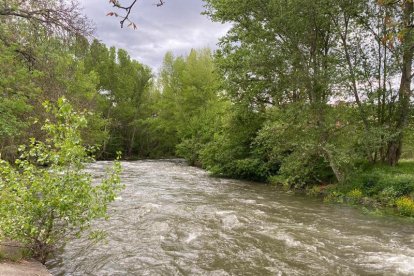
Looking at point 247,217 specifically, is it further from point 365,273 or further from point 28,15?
point 28,15

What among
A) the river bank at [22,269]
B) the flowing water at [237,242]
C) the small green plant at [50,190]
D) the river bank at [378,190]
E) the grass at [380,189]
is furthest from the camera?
Answer: the grass at [380,189]

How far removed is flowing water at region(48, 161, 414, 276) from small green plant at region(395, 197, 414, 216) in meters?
1.09

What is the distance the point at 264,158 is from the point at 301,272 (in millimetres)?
18228

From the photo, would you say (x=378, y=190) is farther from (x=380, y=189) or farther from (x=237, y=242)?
(x=237, y=242)

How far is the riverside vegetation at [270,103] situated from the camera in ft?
22.4

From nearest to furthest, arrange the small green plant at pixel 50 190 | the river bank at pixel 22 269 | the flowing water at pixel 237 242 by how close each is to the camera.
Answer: the river bank at pixel 22 269, the small green plant at pixel 50 190, the flowing water at pixel 237 242

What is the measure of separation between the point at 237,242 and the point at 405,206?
8.04 metres

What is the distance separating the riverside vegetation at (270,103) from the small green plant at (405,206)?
6cm

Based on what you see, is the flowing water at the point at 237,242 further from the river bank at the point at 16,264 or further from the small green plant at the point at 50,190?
the small green plant at the point at 50,190

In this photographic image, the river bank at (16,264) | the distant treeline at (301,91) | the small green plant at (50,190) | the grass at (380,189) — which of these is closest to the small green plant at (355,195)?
the grass at (380,189)

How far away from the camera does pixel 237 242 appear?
9172 millimetres

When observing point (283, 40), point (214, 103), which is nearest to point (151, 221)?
point (283, 40)

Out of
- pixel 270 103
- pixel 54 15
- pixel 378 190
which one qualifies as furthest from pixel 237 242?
pixel 270 103

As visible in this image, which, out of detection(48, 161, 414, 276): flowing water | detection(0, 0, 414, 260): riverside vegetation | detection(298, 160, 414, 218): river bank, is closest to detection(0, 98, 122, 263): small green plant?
detection(0, 0, 414, 260): riverside vegetation
